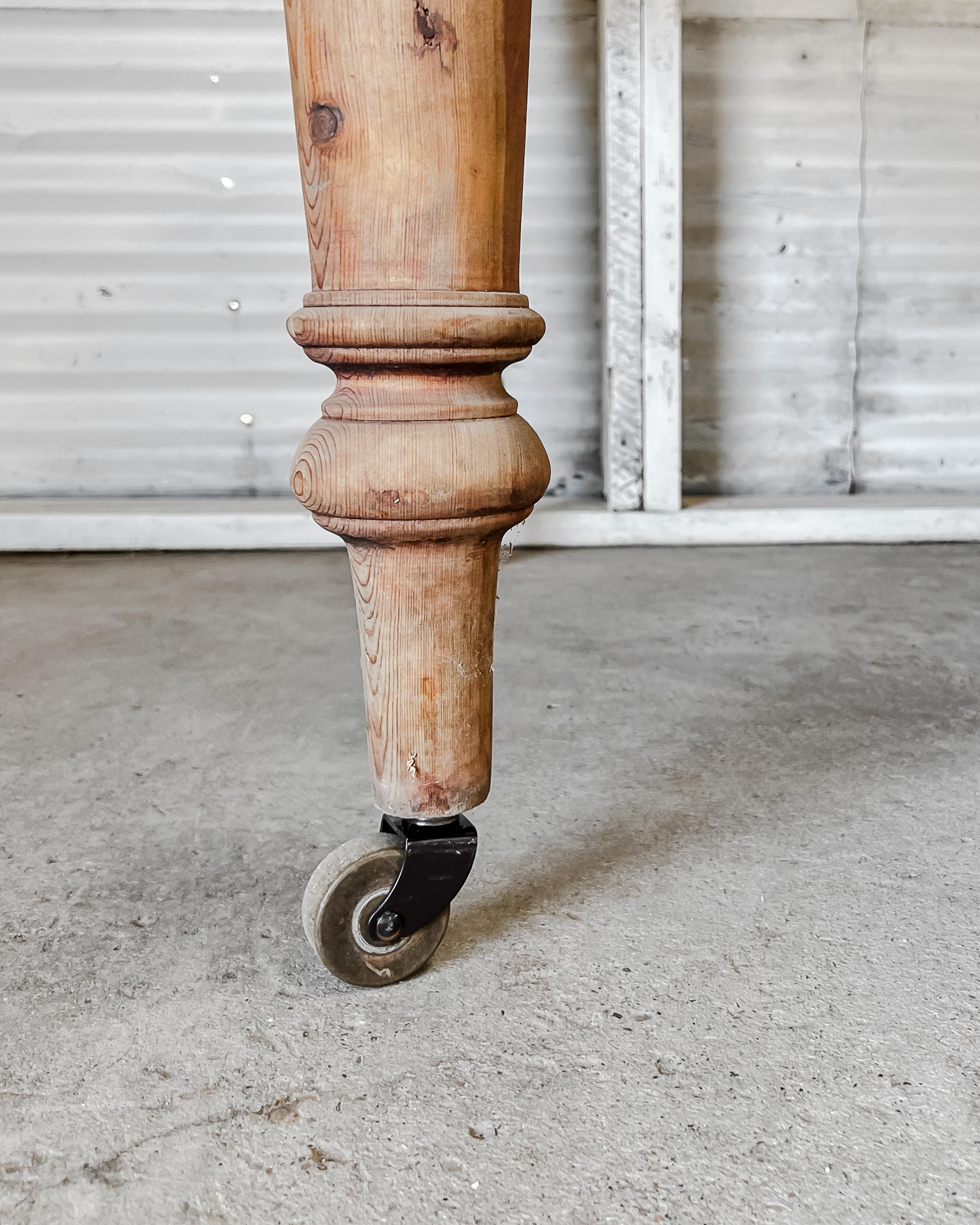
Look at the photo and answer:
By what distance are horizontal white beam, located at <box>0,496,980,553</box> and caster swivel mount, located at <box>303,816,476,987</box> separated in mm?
2289

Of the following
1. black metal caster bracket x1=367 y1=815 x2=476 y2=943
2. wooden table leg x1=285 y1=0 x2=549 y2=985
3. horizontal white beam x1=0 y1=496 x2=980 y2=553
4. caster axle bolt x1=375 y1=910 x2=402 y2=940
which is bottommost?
horizontal white beam x1=0 y1=496 x2=980 y2=553

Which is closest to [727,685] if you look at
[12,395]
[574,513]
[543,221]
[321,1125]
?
[321,1125]

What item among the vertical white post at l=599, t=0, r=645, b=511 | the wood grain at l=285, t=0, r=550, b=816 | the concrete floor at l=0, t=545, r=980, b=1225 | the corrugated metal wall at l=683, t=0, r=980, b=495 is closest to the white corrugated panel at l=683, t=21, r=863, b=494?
the corrugated metal wall at l=683, t=0, r=980, b=495

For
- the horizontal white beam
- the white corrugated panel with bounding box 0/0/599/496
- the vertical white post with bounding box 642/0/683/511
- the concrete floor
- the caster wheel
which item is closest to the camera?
the concrete floor

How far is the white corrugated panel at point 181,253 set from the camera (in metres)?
3.36

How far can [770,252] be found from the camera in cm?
346

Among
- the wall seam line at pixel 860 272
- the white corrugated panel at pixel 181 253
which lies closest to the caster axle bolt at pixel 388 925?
the white corrugated panel at pixel 181 253

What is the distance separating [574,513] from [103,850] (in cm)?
216

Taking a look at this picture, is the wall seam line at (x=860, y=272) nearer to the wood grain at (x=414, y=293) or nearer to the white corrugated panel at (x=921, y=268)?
the white corrugated panel at (x=921, y=268)

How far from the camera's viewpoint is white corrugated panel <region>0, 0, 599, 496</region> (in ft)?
11.0

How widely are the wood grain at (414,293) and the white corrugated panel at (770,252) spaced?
9.27ft

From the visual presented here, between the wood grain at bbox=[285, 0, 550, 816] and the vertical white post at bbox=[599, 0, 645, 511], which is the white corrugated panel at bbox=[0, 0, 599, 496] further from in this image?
the wood grain at bbox=[285, 0, 550, 816]

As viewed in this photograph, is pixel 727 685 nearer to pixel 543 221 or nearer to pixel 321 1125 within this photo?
pixel 321 1125

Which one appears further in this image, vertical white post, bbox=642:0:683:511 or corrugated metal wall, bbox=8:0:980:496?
corrugated metal wall, bbox=8:0:980:496
